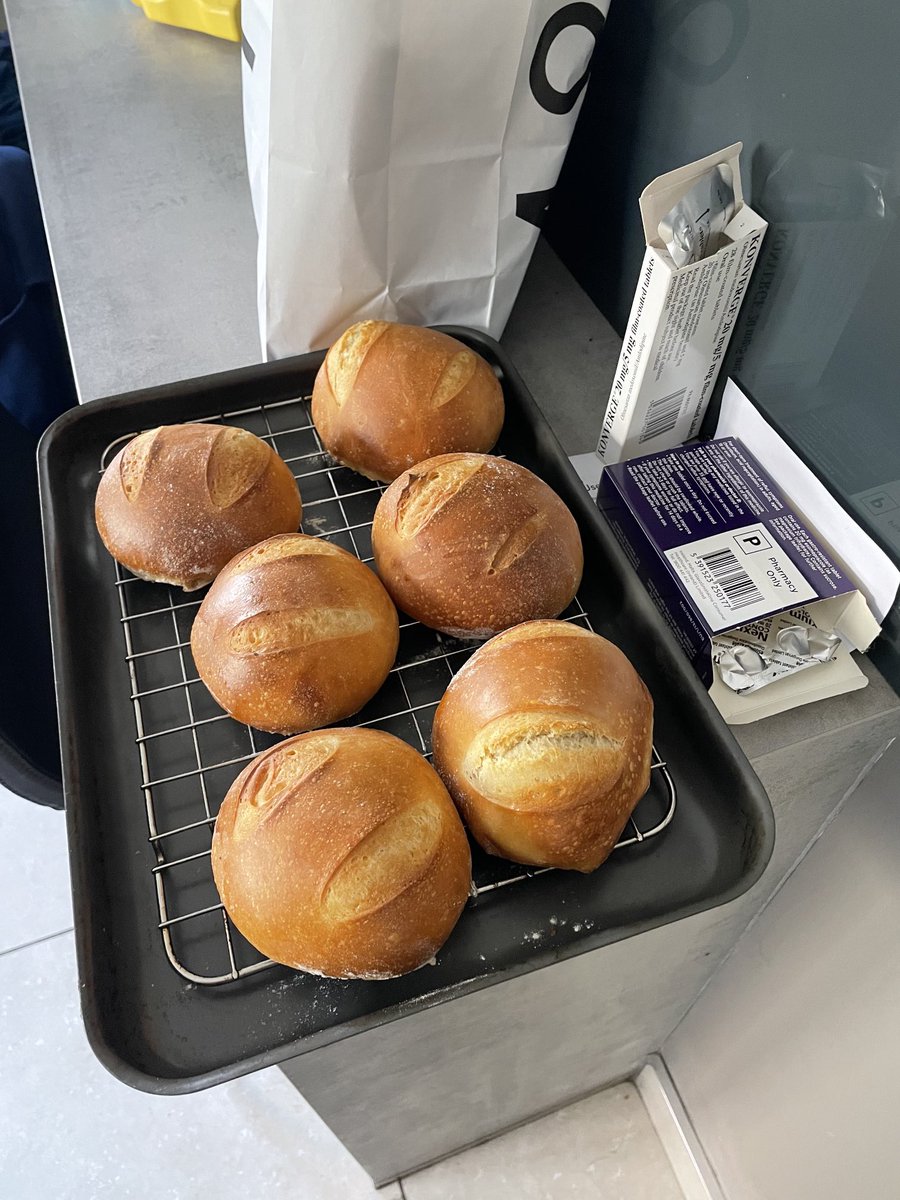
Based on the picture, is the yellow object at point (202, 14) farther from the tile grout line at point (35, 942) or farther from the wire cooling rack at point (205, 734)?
the tile grout line at point (35, 942)

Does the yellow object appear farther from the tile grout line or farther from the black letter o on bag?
the tile grout line

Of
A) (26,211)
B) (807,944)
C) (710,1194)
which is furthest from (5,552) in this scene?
(710,1194)

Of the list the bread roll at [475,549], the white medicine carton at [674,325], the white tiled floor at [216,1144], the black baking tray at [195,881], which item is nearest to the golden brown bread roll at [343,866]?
the black baking tray at [195,881]

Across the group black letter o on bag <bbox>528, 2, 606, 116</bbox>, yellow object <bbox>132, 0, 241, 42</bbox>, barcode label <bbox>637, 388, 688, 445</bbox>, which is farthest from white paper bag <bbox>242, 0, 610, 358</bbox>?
yellow object <bbox>132, 0, 241, 42</bbox>

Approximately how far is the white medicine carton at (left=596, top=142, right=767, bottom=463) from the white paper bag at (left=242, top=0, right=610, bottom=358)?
172 mm

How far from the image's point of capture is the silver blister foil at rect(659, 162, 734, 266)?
0.72 m

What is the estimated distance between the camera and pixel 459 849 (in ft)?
1.99

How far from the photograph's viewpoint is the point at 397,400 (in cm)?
82

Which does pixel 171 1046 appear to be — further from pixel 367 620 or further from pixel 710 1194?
pixel 710 1194

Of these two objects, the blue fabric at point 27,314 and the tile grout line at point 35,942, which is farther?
the tile grout line at point 35,942

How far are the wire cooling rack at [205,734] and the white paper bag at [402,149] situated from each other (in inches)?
8.2

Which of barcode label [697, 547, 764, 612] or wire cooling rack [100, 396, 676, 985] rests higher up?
barcode label [697, 547, 764, 612]

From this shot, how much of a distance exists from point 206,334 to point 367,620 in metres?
0.53

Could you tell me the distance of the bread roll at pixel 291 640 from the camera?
0.67 meters
